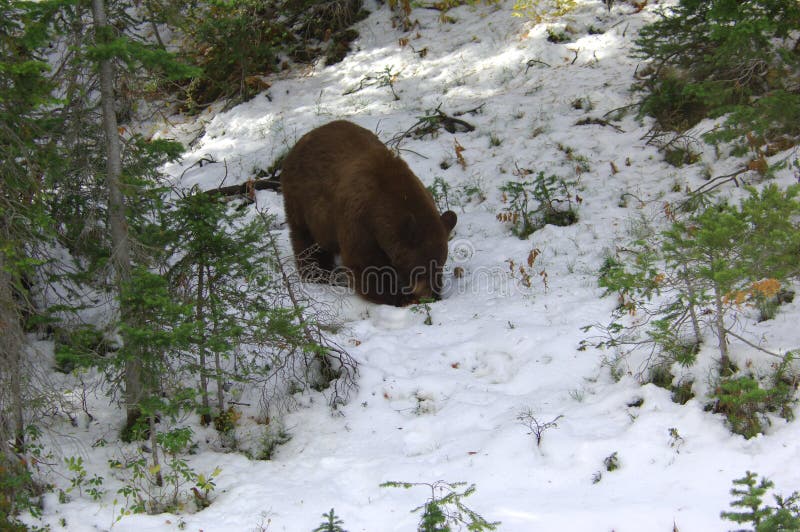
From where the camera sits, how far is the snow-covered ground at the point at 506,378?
4227 millimetres

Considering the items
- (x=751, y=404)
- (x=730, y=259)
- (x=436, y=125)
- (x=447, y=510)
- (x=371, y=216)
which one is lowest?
(x=447, y=510)

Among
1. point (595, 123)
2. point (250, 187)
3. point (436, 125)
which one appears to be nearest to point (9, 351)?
point (250, 187)

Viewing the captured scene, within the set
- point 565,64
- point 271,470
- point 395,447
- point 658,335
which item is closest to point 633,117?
point 565,64

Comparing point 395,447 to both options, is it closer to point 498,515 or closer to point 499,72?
point 498,515

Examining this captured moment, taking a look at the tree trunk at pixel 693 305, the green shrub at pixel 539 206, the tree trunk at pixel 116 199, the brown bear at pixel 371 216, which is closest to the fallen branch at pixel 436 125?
the green shrub at pixel 539 206

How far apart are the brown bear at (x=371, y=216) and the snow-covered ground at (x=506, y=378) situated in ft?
1.36

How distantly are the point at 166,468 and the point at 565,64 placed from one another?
9155 millimetres

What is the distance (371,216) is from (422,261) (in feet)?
2.50

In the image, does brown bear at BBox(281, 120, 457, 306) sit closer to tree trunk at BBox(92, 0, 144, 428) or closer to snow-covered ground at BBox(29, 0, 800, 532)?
snow-covered ground at BBox(29, 0, 800, 532)

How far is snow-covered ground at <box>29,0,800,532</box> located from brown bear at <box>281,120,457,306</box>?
0.41m

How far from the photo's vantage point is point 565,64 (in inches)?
446

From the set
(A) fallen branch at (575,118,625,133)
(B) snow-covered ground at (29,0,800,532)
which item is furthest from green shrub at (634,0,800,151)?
(B) snow-covered ground at (29,0,800,532)

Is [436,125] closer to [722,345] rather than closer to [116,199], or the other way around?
[116,199]

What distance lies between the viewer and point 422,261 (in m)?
7.48
